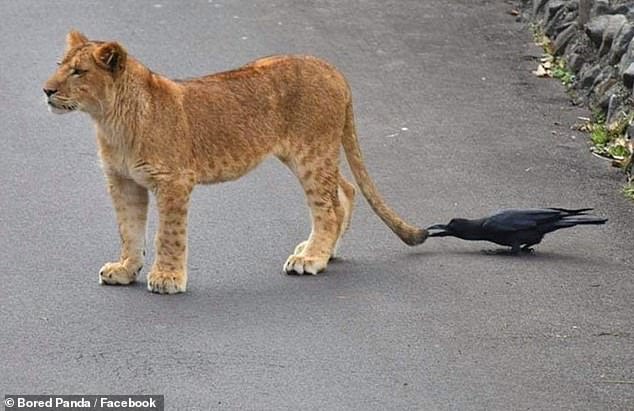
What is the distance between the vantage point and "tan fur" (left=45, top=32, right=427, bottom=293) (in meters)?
8.72

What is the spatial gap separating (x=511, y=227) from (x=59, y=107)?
9.00 ft

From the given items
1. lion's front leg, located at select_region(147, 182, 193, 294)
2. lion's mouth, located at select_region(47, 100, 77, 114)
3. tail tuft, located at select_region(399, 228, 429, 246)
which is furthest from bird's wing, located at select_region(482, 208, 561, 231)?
lion's mouth, located at select_region(47, 100, 77, 114)

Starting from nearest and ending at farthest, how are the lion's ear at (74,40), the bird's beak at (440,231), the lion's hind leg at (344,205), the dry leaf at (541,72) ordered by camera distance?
the lion's ear at (74,40), the lion's hind leg at (344,205), the bird's beak at (440,231), the dry leaf at (541,72)

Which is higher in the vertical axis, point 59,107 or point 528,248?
point 59,107

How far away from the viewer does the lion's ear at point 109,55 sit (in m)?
8.62

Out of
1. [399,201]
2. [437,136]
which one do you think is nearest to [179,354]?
[399,201]

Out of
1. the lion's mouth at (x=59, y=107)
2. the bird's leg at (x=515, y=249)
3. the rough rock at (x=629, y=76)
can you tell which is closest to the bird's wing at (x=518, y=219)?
the bird's leg at (x=515, y=249)

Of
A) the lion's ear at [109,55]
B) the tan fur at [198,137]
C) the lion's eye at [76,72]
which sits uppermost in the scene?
the lion's ear at [109,55]

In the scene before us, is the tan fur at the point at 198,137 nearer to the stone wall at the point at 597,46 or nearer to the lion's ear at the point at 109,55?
the lion's ear at the point at 109,55

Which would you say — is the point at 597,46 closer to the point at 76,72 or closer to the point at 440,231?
the point at 440,231

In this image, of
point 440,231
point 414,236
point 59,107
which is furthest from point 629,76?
point 59,107

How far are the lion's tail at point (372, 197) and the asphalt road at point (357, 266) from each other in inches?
5.5

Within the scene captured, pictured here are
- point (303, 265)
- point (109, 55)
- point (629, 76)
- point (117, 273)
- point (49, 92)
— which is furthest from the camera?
point (629, 76)

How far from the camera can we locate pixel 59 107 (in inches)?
337
